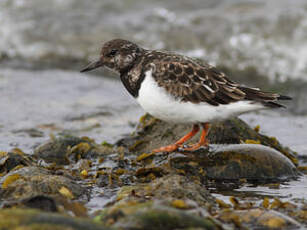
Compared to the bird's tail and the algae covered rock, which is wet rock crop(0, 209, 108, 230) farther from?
the bird's tail

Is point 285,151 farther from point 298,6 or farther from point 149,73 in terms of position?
point 298,6

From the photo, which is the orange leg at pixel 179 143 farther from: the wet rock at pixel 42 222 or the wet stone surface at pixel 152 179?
the wet rock at pixel 42 222

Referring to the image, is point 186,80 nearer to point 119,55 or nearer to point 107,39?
point 119,55

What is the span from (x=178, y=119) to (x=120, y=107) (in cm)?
355

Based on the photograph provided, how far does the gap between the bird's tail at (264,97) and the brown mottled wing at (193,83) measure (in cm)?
7

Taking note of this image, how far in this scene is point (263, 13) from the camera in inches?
480

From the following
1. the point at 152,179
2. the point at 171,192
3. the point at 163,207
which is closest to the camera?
the point at 163,207

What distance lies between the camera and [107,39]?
12.3 metres

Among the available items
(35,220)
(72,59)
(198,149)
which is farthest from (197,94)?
(72,59)

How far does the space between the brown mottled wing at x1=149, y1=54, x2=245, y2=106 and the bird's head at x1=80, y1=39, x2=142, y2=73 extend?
0.42m

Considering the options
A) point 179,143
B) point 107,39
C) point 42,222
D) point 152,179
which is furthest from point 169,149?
point 107,39

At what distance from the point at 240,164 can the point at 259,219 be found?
1.33 meters

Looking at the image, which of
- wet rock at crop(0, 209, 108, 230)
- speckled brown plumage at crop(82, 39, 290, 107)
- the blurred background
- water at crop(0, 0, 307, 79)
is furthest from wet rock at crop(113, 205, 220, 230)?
water at crop(0, 0, 307, 79)

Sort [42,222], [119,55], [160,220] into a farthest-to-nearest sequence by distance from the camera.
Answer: [119,55] → [160,220] → [42,222]
